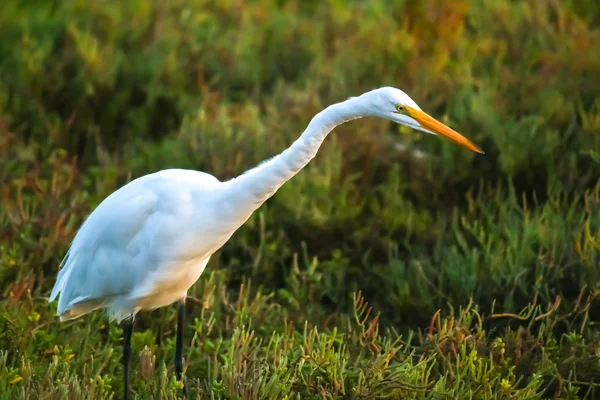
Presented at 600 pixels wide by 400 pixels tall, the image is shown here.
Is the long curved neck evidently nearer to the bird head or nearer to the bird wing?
the bird head

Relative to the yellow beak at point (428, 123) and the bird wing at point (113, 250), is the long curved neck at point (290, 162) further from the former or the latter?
the bird wing at point (113, 250)

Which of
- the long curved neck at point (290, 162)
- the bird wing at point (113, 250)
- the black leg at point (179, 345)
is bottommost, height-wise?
the black leg at point (179, 345)

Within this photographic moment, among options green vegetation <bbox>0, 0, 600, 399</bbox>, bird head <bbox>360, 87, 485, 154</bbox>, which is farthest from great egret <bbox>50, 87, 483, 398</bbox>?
green vegetation <bbox>0, 0, 600, 399</bbox>

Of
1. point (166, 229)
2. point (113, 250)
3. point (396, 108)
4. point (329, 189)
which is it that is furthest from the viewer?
point (329, 189)

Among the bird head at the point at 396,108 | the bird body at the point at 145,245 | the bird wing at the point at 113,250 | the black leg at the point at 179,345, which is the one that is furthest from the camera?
the black leg at the point at 179,345

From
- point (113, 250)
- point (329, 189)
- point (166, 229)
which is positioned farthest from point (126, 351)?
point (329, 189)

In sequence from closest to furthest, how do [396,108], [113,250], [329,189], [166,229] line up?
[396,108] < [166,229] < [113,250] < [329,189]

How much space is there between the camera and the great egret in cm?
245

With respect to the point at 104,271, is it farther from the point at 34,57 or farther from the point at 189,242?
the point at 34,57

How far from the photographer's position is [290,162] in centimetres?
247

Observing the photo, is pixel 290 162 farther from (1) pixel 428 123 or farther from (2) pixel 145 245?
(2) pixel 145 245

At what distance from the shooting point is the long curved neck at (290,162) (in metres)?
2.43

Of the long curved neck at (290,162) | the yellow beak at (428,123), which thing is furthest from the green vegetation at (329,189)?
the yellow beak at (428,123)

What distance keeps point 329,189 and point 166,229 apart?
1.35 m
